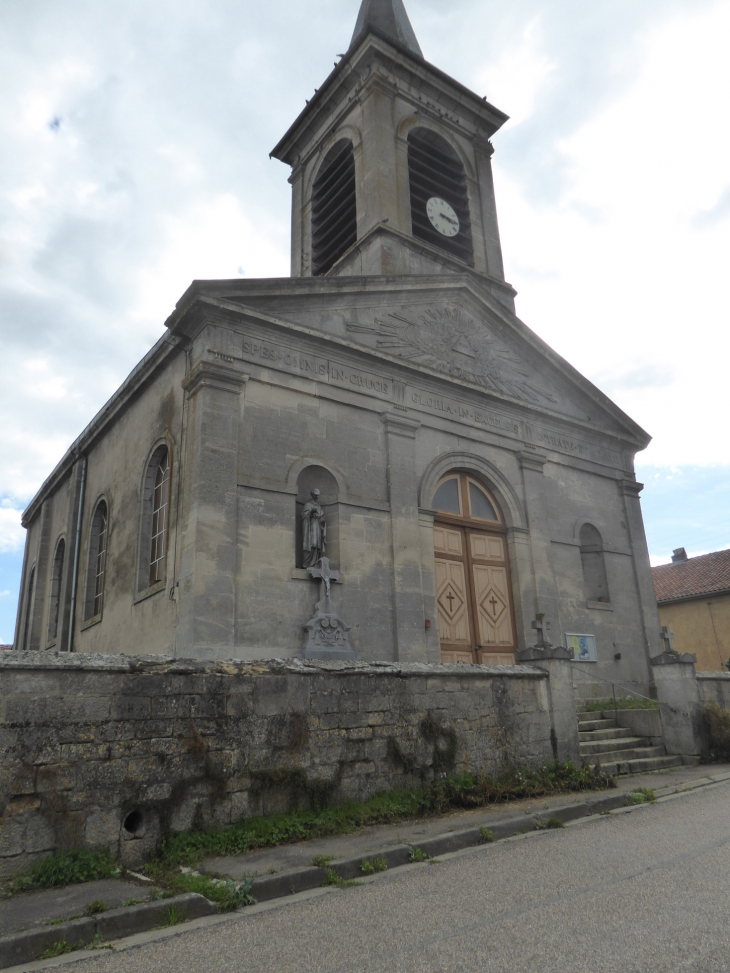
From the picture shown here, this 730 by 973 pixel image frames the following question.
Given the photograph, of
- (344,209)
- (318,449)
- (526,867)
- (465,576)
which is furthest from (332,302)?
(526,867)

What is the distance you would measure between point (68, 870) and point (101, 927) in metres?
0.89

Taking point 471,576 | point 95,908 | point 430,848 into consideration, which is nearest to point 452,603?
point 471,576

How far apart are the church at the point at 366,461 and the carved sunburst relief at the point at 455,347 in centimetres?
5

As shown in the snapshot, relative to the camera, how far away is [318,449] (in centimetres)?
1172

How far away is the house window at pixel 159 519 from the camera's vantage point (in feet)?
38.4

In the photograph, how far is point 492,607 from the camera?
13594mm

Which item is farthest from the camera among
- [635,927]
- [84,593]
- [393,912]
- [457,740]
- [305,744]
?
[84,593]

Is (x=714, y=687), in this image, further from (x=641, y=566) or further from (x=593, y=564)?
(x=641, y=566)

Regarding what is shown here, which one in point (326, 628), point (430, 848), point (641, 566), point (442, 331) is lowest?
point (430, 848)

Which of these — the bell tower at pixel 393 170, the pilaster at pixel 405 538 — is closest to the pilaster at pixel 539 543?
the pilaster at pixel 405 538

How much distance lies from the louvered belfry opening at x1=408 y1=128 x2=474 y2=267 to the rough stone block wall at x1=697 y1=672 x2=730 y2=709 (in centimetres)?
1072

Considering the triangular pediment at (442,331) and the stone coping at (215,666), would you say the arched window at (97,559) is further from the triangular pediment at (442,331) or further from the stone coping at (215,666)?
the stone coping at (215,666)

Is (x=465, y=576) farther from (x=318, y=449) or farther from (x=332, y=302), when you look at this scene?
(x=332, y=302)

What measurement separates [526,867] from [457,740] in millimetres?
2357
